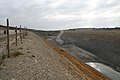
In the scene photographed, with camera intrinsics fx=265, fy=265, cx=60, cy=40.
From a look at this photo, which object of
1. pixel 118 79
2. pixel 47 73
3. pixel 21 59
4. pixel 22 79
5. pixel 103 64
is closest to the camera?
pixel 22 79

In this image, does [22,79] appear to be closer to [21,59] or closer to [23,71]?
[23,71]

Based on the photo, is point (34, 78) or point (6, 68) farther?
point (6, 68)

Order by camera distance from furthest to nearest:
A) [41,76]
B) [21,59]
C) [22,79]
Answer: [21,59], [41,76], [22,79]

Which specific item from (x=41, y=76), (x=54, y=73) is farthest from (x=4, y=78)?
(x=54, y=73)

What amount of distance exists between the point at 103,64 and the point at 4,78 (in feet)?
86.5

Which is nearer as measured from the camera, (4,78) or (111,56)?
(4,78)

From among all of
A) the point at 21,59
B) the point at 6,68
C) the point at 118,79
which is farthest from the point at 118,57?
Result: the point at 6,68

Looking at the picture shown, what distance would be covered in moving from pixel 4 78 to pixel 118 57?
3051cm

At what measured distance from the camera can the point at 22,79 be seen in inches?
629

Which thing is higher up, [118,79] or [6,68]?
[6,68]

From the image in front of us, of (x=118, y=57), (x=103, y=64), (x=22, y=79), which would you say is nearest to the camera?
(x=22, y=79)

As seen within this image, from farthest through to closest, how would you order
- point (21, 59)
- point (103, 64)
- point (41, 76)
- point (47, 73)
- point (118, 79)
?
point (103, 64)
point (118, 79)
point (21, 59)
point (47, 73)
point (41, 76)

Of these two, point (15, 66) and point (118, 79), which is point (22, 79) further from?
point (118, 79)

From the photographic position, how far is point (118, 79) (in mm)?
30141
